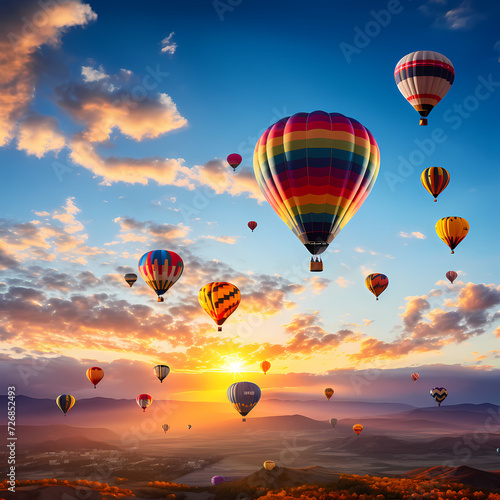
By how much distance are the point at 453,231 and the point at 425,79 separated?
57.0 feet

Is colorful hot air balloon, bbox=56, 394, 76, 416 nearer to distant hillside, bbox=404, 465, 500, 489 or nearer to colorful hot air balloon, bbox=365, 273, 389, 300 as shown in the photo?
colorful hot air balloon, bbox=365, 273, 389, 300

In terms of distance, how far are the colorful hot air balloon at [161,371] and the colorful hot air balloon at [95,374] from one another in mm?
7375

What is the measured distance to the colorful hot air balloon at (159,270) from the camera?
49906 mm

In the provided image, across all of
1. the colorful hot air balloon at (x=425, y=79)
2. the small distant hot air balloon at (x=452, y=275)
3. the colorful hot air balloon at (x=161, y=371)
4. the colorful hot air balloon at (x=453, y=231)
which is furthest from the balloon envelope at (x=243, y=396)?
the colorful hot air balloon at (x=425, y=79)

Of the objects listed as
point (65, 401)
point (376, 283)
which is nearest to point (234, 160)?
point (376, 283)

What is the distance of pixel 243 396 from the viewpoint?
53.2m

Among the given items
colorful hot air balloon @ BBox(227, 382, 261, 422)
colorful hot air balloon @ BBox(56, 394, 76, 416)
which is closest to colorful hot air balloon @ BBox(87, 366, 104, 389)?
colorful hot air balloon @ BBox(56, 394, 76, 416)

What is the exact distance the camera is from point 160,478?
108 m

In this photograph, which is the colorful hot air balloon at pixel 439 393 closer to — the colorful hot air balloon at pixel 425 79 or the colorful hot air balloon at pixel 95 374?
the colorful hot air balloon at pixel 95 374

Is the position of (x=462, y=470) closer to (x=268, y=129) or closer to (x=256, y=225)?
(x=256, y=225)

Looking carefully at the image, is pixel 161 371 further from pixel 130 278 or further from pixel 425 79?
pixel 425 79

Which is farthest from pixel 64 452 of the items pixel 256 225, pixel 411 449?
pixel 256 225

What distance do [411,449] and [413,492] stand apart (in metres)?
142

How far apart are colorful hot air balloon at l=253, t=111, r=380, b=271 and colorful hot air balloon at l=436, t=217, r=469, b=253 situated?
69.0ft
